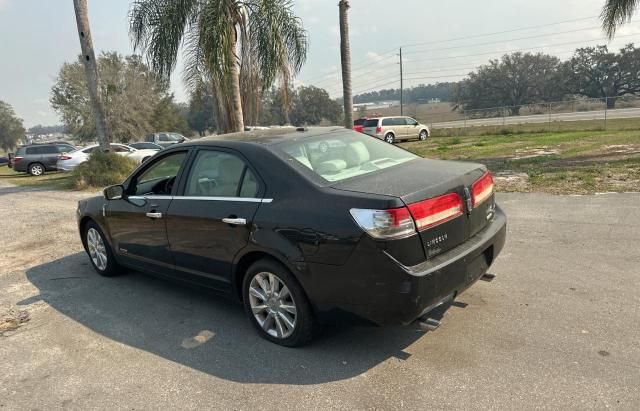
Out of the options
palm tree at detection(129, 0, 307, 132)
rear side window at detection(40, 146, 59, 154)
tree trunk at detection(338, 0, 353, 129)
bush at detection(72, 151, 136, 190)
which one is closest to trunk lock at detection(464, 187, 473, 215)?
palm tree at detection(129, 0, 307, 132)

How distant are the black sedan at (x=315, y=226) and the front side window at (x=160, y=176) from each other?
27mm

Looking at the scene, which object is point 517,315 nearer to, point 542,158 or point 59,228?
point 59,228

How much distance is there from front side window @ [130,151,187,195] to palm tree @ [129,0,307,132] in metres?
6.75

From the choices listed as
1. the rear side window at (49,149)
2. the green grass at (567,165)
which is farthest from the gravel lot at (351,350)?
the rear side window at (49,149)

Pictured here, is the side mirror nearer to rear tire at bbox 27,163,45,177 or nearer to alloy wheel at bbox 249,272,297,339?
alloy wheel at bbox 249,272,297,339

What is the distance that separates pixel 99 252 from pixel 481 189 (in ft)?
14.1

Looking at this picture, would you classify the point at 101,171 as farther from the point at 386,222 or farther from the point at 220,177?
the point at 386,222

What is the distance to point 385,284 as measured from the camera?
9.61 ft

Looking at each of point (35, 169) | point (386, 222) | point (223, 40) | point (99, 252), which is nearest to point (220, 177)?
point (386, 222)

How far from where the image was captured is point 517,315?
373cm

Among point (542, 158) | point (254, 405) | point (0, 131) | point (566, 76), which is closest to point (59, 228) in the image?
point (254, 405)

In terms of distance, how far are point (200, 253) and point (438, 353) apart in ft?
6.76

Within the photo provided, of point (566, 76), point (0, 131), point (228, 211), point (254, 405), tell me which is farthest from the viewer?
point (0, 131)

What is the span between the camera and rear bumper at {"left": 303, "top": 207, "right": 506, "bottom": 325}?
2.91 meters
